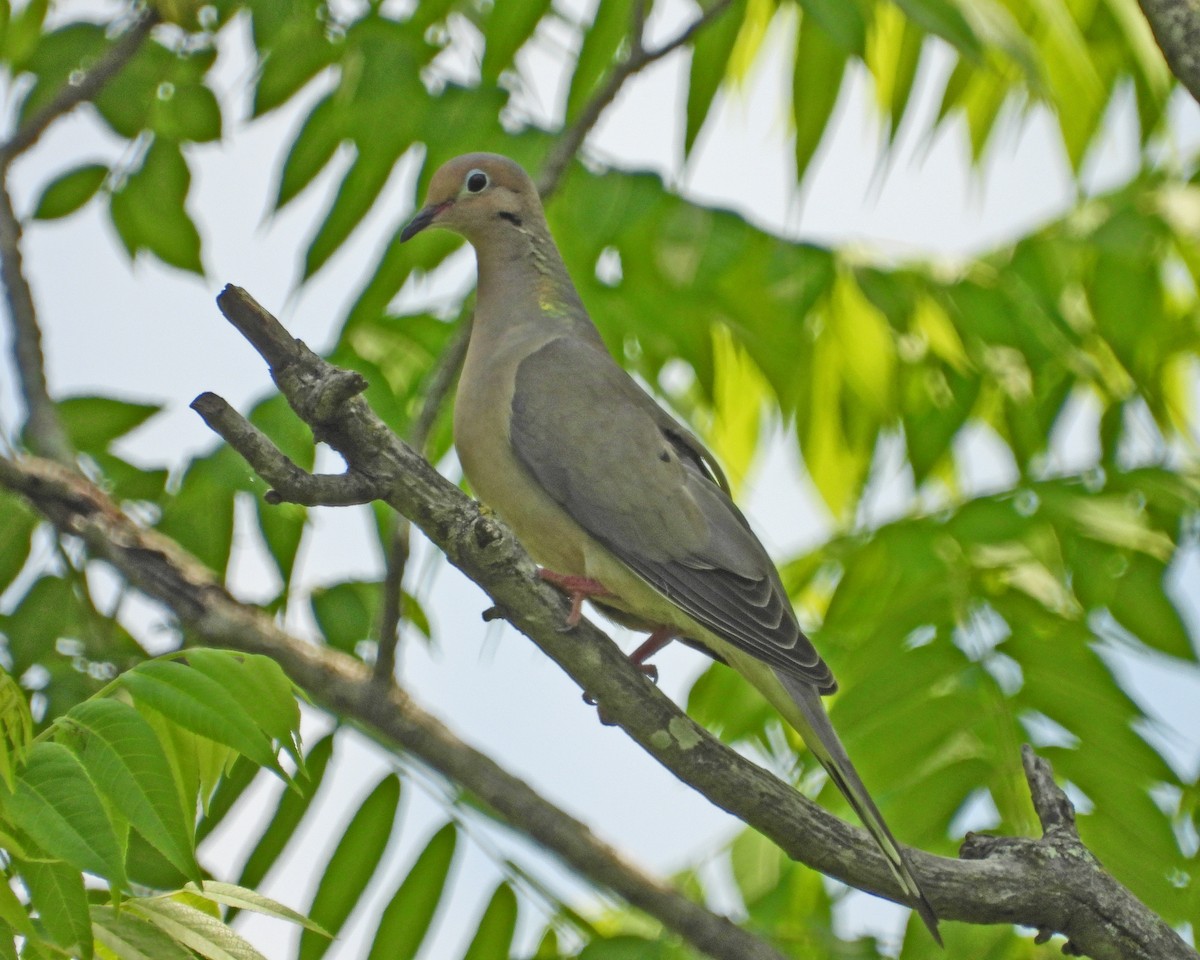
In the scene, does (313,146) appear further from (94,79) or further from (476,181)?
(94,79)

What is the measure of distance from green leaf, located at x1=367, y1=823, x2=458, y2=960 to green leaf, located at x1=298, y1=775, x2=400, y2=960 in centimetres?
8

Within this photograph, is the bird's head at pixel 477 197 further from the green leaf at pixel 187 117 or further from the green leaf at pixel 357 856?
the green leaf at pixel 357 856

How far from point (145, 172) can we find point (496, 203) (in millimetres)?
912

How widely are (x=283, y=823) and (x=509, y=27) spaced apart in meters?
1.89

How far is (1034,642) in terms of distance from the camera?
10.1 ft

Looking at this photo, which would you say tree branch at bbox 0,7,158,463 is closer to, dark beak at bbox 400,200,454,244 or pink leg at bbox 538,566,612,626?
dark beak at bbox 400,200,454,244

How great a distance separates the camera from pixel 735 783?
8.18 feet

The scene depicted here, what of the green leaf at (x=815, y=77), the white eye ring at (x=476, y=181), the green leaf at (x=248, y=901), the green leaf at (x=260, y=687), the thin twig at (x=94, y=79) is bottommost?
the green leaf at (x=248, y=901)

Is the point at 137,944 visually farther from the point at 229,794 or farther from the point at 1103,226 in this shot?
the point at 1103,226

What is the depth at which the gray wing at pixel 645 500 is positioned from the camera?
298 cm

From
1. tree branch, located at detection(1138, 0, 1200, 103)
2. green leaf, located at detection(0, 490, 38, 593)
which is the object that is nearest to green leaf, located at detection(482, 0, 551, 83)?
tree branch, located at detection(1138, 0, 1200, 103)

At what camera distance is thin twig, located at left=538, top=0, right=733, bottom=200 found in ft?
9.94

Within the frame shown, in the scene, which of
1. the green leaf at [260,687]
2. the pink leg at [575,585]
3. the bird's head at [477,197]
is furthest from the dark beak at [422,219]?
the green leaf at [260,687]

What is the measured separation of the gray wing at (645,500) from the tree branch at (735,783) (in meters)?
0.45
